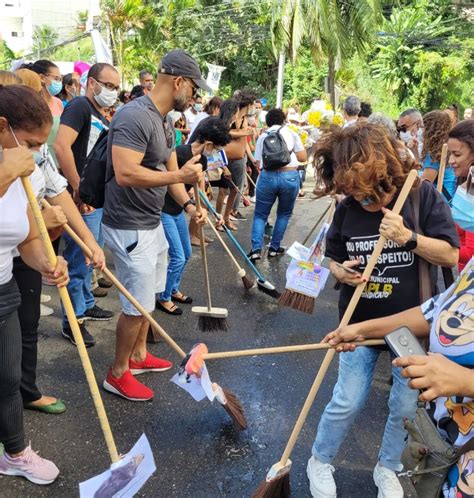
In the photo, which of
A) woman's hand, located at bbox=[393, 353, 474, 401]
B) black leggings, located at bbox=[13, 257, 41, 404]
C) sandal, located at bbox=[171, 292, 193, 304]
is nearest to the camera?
woman's hand, located at bbox=[393, 353, 474, 401]

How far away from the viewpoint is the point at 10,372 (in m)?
2.21

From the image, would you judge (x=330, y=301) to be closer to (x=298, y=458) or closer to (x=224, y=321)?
(x=224, y=321)

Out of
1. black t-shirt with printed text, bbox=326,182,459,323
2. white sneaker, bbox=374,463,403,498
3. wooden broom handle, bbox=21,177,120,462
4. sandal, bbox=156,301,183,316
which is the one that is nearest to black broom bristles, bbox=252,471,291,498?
white sneaker, bbox=374,463,403,498

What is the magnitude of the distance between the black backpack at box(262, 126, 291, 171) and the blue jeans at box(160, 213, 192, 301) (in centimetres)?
158

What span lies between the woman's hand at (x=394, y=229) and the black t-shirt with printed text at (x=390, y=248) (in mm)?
161

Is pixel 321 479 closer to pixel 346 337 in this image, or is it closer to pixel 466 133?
pixel 346 337

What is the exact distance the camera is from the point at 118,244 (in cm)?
296

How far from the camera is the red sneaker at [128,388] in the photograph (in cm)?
312

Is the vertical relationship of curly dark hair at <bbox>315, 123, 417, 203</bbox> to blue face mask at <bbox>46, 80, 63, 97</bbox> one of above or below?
below

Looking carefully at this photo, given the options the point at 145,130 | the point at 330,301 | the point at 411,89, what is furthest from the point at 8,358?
the point at 411,89

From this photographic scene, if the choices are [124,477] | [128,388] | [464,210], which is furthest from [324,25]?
[124,477]

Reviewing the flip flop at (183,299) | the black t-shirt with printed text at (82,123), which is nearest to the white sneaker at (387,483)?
the flip flop at (183,299)

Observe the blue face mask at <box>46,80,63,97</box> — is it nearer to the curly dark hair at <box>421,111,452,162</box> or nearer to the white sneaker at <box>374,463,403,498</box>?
the curly dark hair at <box>421,111,452,162</box>

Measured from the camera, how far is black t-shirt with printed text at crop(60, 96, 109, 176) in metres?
3.71
